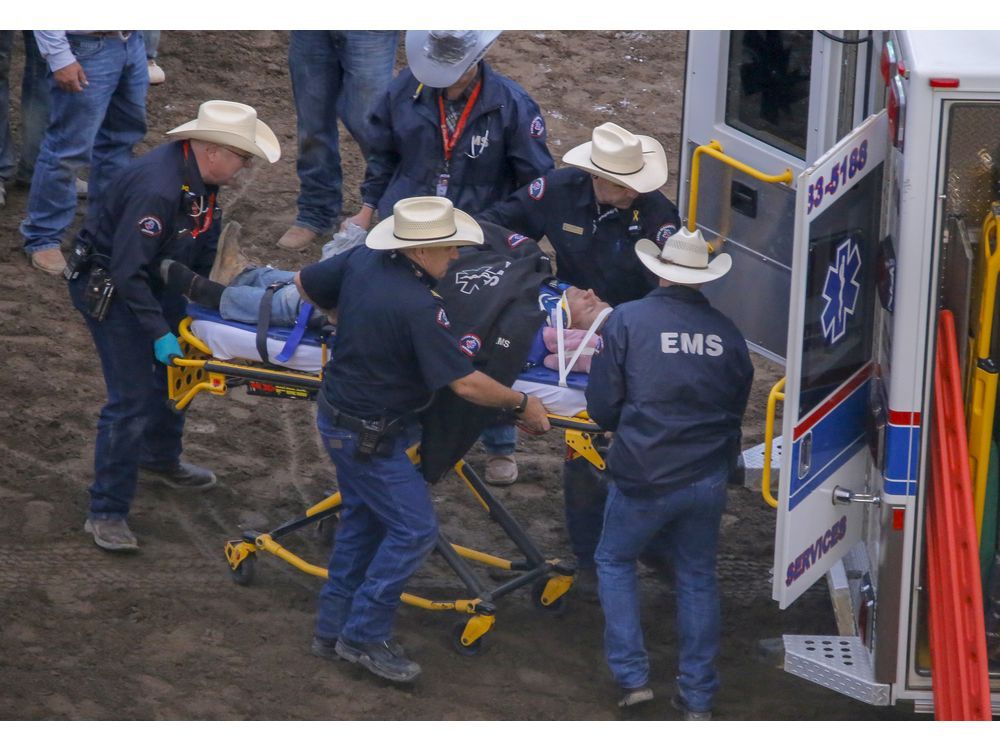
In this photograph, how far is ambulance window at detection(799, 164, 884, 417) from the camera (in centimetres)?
460

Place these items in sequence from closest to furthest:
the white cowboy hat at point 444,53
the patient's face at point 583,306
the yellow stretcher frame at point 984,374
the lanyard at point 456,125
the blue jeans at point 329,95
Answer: the yellow stretcher frame at point 984,374
the patient's face at point 583,306
the white cowboy hat at point 444,53
the lanyard at point 456,125
the blue jeans at point 329,95

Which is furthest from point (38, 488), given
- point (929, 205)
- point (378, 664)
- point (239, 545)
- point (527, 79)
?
point (527, 79)

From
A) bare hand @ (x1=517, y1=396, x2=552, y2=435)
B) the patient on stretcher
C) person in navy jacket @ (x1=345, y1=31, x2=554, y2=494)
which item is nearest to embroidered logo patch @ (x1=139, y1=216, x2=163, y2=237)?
the patient on stretcher

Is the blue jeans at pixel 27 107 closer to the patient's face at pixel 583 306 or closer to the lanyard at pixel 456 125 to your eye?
the lanyard at pixel 456 125

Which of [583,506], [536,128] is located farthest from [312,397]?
[536,128]

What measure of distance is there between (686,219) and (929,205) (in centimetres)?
182

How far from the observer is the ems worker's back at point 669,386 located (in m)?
4.98

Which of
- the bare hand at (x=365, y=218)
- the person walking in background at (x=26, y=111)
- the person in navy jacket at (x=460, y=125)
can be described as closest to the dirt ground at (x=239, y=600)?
the person walking in background at (x=26, y=111)

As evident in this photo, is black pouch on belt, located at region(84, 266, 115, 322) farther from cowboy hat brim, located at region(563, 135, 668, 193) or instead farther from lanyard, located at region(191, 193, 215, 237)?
cowboy hat brim, located at region(563, 135, 668, 193)

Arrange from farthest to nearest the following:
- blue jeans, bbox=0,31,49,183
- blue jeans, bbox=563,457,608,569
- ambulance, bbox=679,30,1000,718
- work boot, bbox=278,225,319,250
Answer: work boot, bbox=278,225,319,250 < blue jeans, bbox=0,31,49,183 < blue jeans, bbox=563,457,608,569 < ambulance, bbox=679,30,1000,718

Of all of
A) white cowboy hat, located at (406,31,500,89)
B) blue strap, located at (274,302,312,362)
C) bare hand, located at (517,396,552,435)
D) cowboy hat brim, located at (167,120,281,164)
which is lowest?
bare hand, located at (517,396,552,435)

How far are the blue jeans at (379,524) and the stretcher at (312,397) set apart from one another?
0.21m

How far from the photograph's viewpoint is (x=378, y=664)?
548 cm

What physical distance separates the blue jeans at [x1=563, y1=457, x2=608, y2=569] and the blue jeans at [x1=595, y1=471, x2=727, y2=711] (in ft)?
1.88
